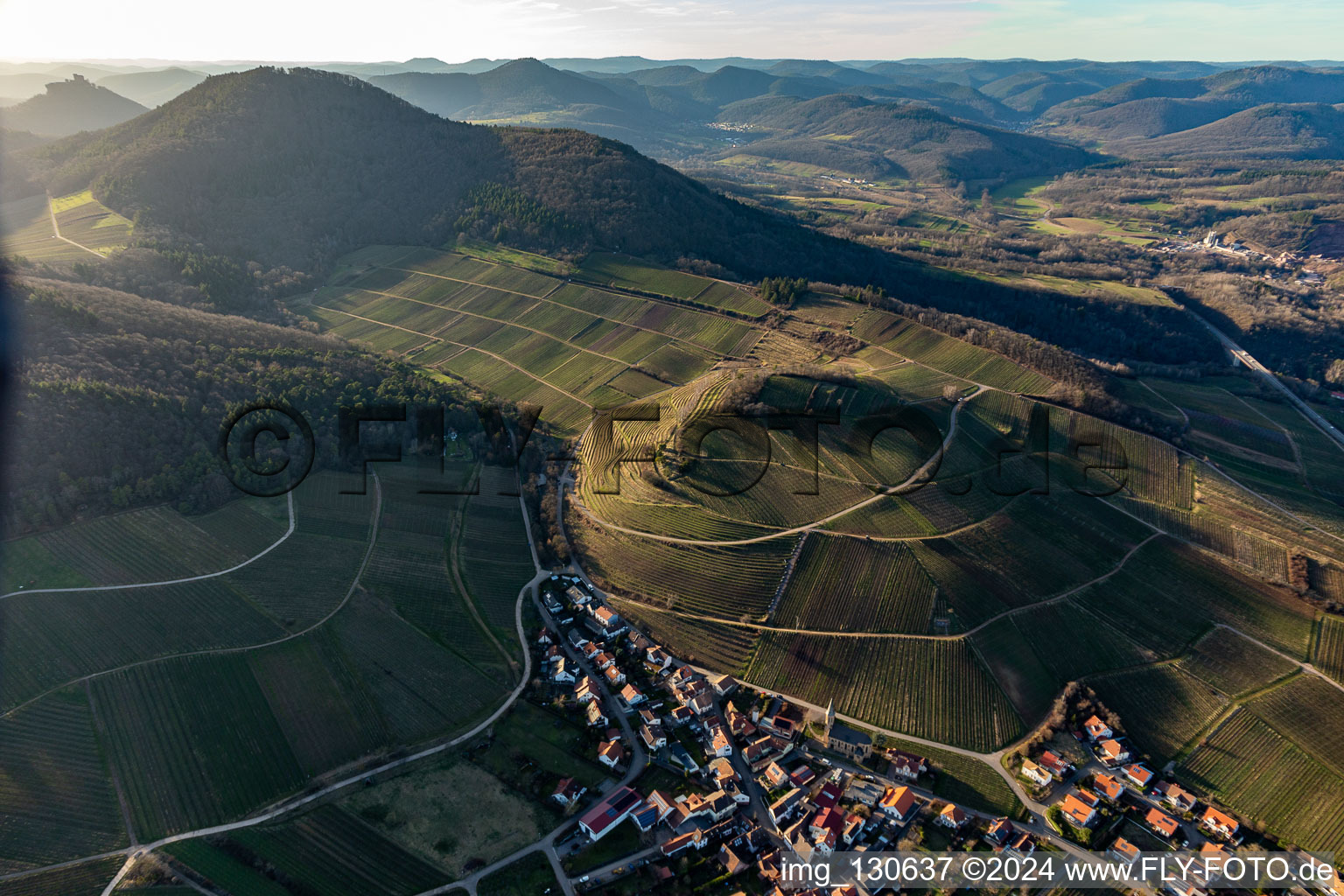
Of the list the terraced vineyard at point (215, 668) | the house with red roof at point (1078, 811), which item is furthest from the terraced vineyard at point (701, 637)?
the house with red roof at point (1078, 811)

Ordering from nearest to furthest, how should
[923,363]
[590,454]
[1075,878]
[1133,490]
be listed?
[1075,878] < [1133,490] < [590,454] < [923,363]

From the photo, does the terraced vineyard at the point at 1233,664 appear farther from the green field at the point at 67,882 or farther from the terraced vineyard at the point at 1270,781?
the green field at the point at 67,882

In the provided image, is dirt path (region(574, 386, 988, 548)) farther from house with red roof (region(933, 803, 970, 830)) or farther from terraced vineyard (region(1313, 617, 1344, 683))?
terraced vineyard (region(1313, 617, 1344, 683))

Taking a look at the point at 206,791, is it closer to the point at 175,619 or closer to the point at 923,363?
the point at 175,619

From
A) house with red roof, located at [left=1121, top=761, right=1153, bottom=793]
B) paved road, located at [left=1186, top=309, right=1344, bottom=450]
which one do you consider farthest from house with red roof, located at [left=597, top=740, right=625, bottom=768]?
paved road, located at [left=1186, top=309, right=1344, bottom=450]

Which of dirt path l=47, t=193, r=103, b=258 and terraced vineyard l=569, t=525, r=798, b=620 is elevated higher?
dirt path l=47, t=193, r=103, b=258

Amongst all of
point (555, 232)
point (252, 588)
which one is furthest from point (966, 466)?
point (555, 232)

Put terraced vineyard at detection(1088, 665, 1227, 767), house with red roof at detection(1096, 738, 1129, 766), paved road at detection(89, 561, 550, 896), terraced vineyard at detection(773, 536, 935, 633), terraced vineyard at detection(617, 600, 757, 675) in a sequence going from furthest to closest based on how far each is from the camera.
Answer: terraced vineyard at detection(773, 536, 935, 633) < terraced vineyard at detection(617, 600, 757, 675) < terraced vineyard at detection(1088, 665, 1227, 767) < house with red roof at detection(1096, 738, 1129, 766) < paved road at detection(89, 561, 550, 896)

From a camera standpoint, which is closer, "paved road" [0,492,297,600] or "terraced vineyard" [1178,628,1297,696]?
"paved road" [0,492,297,600]
